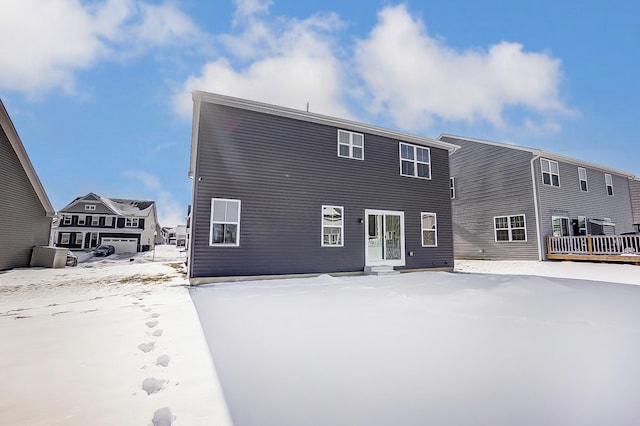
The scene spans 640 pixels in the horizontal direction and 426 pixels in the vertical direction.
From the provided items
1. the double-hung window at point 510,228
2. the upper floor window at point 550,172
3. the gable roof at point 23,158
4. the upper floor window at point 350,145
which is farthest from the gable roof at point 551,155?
the gable roof at point 23,158

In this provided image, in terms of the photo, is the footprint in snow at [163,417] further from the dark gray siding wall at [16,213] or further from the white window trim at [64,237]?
the white window trim at [64,237]

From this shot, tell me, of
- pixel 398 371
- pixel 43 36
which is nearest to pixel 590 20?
pixel 398 371

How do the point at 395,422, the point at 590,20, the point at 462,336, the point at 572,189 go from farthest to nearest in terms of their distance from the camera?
the point at 572,189
the point at 590,20
the point at 462,336
the point at 395,422

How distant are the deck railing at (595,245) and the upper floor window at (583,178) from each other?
485cm

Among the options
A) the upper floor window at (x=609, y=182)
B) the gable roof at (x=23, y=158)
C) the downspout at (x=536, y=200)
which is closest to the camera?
the gable roof at (x=23, y=158)

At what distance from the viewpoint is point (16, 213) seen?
12.5 m

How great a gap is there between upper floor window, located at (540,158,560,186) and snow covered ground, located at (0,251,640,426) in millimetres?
11415

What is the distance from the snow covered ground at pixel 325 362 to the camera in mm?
1852

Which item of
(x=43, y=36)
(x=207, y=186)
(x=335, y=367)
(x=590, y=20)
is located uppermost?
(x=590, y=20)

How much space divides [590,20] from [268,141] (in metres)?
15.3

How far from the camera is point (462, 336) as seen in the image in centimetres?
330

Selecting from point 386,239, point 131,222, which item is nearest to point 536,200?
point 386,239

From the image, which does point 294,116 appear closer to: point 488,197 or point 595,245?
point 488,197

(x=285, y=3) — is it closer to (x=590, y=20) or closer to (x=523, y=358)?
(x=523, y=358)
